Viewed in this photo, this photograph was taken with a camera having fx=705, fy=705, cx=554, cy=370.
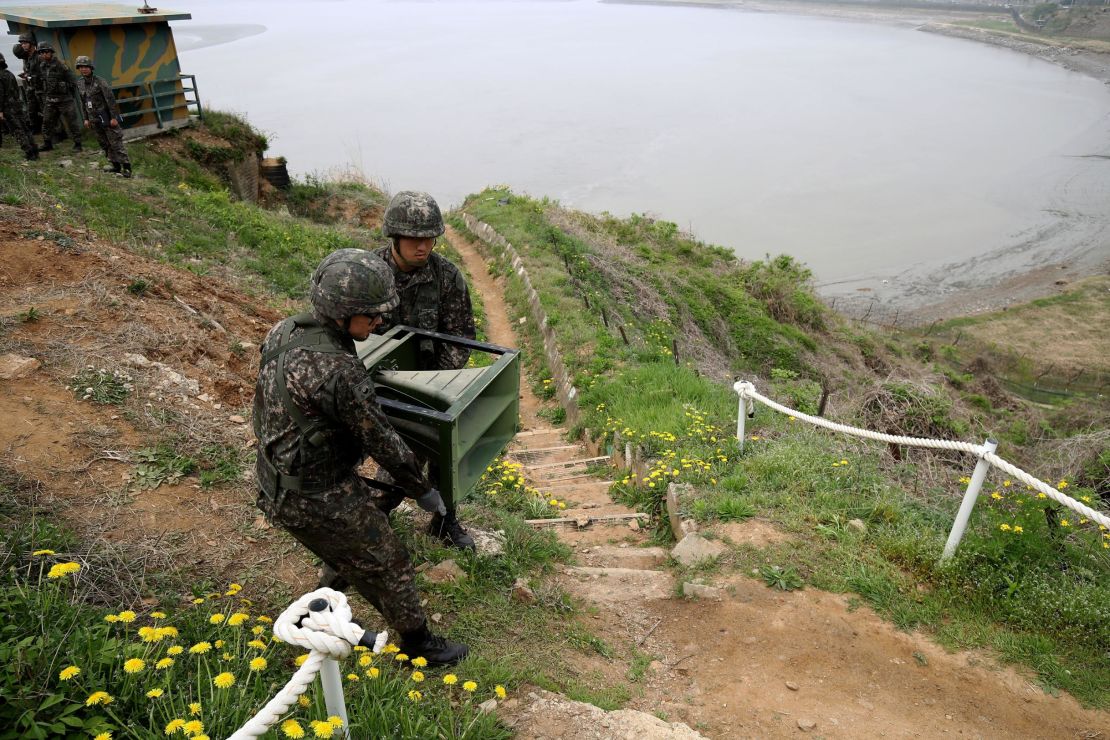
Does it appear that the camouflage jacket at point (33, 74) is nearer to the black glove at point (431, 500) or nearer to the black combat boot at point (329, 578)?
the black combat boot at point (329, 578)

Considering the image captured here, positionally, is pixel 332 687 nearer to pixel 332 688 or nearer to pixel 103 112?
pixel 332 688

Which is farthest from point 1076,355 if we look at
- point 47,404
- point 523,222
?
point 47,404

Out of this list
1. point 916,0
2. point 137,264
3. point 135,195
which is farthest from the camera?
point 916,0

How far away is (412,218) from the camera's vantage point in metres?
4.72

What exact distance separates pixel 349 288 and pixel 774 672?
321 centimetres

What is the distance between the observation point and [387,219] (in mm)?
4793

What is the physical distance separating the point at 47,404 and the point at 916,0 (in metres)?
129

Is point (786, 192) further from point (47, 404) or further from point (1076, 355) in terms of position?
point (47, 404)

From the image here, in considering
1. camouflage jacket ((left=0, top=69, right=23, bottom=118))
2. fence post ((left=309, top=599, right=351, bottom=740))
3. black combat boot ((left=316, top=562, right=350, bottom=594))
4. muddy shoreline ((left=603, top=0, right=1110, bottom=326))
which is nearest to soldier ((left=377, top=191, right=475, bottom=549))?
black combat boot ((left=316, top=562, right=350, bottom=594))

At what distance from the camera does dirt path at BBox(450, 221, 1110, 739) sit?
367 centimetres

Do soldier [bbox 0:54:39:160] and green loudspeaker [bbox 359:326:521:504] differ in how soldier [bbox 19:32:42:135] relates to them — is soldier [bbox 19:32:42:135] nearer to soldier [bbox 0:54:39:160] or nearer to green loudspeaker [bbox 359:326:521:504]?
soldier [bbox 0:54:39:160]

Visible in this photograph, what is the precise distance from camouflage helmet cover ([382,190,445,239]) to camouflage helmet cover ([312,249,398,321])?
1424 mm

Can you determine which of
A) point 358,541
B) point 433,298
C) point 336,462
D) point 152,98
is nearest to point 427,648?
point 358,541

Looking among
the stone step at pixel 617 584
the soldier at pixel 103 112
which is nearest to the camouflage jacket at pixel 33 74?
the soldier at pixel 103 112
